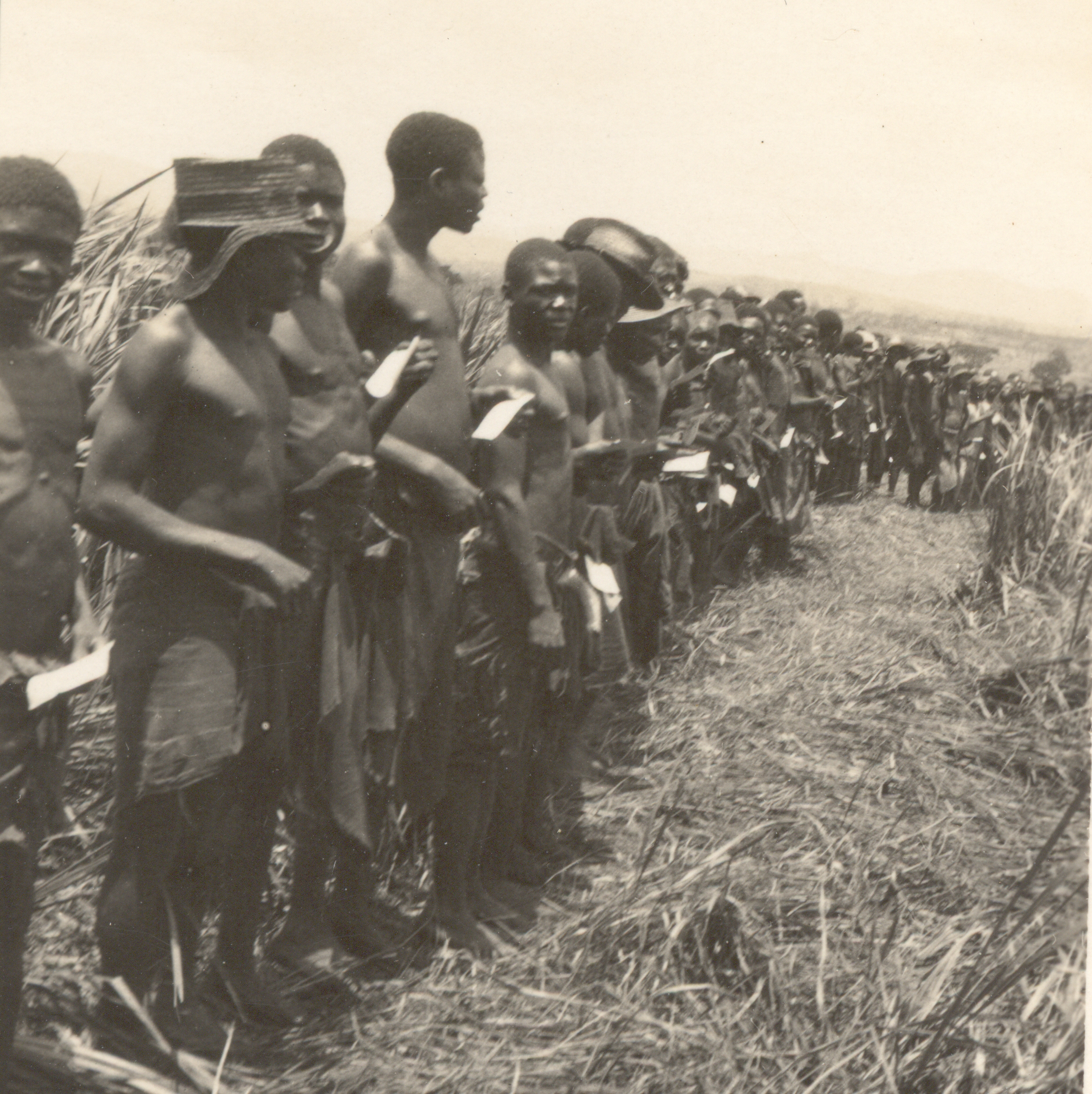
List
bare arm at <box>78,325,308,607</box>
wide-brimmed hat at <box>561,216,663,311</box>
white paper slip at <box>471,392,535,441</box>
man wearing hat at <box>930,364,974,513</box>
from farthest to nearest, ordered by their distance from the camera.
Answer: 1. man wearing hat at <box>930,364,974,513</box>
2. wide-brimmed hat at <box>561,216,663,311</box>
3. white paper slip at <box>471,392,535,441</box>
4. bare arm at <box>78,325,308,607</box>

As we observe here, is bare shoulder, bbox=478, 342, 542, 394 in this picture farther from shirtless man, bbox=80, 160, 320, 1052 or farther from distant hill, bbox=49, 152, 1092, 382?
shirtless man, bbox=80, 160, 320, 1052

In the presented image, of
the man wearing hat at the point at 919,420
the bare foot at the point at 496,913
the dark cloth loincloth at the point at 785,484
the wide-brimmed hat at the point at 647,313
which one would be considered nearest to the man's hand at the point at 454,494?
the bare foot at the point at 496,913

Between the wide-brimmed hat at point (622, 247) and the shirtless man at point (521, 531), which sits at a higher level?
the wide-brimmed hat at point (622, 247)

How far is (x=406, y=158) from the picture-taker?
8.78 ft

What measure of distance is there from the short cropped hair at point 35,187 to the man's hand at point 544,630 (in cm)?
143

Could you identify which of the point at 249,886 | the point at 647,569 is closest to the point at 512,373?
the point at 249,886

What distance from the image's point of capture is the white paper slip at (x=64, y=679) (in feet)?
5.83

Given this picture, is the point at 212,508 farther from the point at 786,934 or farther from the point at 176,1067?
the point at 786,934

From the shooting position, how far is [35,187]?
1754mm

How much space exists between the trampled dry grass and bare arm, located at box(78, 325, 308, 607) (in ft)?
2.91

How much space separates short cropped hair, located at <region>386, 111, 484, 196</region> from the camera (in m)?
2.66

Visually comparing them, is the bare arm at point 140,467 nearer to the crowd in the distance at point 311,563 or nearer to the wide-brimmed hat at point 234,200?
the crowd in the distance at point 311,563

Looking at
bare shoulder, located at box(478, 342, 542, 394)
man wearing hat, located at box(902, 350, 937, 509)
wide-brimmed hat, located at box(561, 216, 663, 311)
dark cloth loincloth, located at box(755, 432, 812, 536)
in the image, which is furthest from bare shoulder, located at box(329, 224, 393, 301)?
man wearing hat, located at box(902, 350, 937, 509)

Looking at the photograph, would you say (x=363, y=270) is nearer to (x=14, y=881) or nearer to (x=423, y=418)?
(x=423, y=418)
